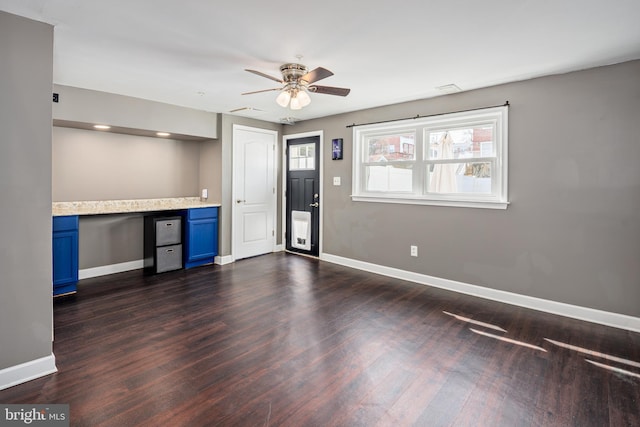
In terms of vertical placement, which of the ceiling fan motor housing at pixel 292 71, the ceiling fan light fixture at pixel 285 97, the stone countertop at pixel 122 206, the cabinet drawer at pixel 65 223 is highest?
the ceiling fan motor housing at pixel 292 71

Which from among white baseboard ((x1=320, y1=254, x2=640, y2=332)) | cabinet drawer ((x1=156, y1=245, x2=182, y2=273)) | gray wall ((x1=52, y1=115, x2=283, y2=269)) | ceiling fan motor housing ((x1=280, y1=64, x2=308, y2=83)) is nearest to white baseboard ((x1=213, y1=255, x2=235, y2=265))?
gray wall ((x1=52, y1=115, x2=283, y2=269))

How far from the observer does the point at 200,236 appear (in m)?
4.94

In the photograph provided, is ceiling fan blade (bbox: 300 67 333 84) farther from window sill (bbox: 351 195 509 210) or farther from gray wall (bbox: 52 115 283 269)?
gray wall (bbox: 52 115 283 269)

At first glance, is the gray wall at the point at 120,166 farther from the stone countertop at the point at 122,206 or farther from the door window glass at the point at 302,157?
the door window glass at the point at 302,157

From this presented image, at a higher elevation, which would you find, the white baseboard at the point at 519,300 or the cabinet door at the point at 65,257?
the cabinet door at the point at 65,257

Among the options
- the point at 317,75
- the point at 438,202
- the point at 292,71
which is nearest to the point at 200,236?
the point at 292,71

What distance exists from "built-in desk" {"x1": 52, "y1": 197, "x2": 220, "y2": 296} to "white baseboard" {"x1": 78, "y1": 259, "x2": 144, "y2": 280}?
0.67 meters

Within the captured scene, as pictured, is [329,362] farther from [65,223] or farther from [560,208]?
[65,223]

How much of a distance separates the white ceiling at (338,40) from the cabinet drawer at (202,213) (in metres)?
1.82

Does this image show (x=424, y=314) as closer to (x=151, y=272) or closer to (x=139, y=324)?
(x=139, y=324)

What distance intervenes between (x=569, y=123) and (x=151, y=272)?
5283mm

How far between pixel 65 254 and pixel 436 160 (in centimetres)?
447

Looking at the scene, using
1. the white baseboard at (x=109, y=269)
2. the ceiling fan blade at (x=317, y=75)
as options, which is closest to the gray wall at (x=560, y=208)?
the ceiling fan blade at (x=317, y=75)

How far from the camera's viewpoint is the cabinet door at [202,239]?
4.82m
